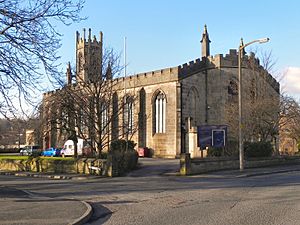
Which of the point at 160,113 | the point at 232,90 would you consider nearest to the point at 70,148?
the point at 160,113

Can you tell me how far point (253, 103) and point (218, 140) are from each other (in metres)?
9.23

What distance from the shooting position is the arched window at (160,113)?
155 feet

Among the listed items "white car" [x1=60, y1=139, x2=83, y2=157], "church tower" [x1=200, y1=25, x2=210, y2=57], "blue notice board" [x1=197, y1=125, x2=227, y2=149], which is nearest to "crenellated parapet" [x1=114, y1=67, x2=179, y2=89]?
"white car" [x1=60, y1=139, x2=83, y2=157]

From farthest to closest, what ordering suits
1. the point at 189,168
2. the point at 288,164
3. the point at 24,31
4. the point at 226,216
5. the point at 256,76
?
the point at 256,76
the point at 288,164
the point at 189,168
the point at 24,31
the point at 226,216

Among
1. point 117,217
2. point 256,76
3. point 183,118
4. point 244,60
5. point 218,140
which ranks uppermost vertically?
point 244,60

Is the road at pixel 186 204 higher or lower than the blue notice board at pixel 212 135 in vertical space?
lower

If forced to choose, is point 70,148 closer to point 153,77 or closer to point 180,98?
point 153,77

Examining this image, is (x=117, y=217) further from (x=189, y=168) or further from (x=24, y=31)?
(x=189, y=168)

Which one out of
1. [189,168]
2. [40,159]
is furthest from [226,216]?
[40,159]

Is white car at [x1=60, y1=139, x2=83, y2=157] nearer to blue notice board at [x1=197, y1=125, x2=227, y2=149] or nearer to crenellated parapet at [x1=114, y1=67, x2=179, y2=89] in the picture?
crenellated parapet at [x1=114, y1=67, x2=179, y2=89]

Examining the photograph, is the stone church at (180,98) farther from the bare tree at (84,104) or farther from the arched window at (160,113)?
the bare tree at (84,104)

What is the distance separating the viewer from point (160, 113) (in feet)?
157

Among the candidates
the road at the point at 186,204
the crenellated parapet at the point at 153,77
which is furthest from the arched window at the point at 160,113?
the road at the point at 186,204

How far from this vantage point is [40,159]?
3123 centimetres
